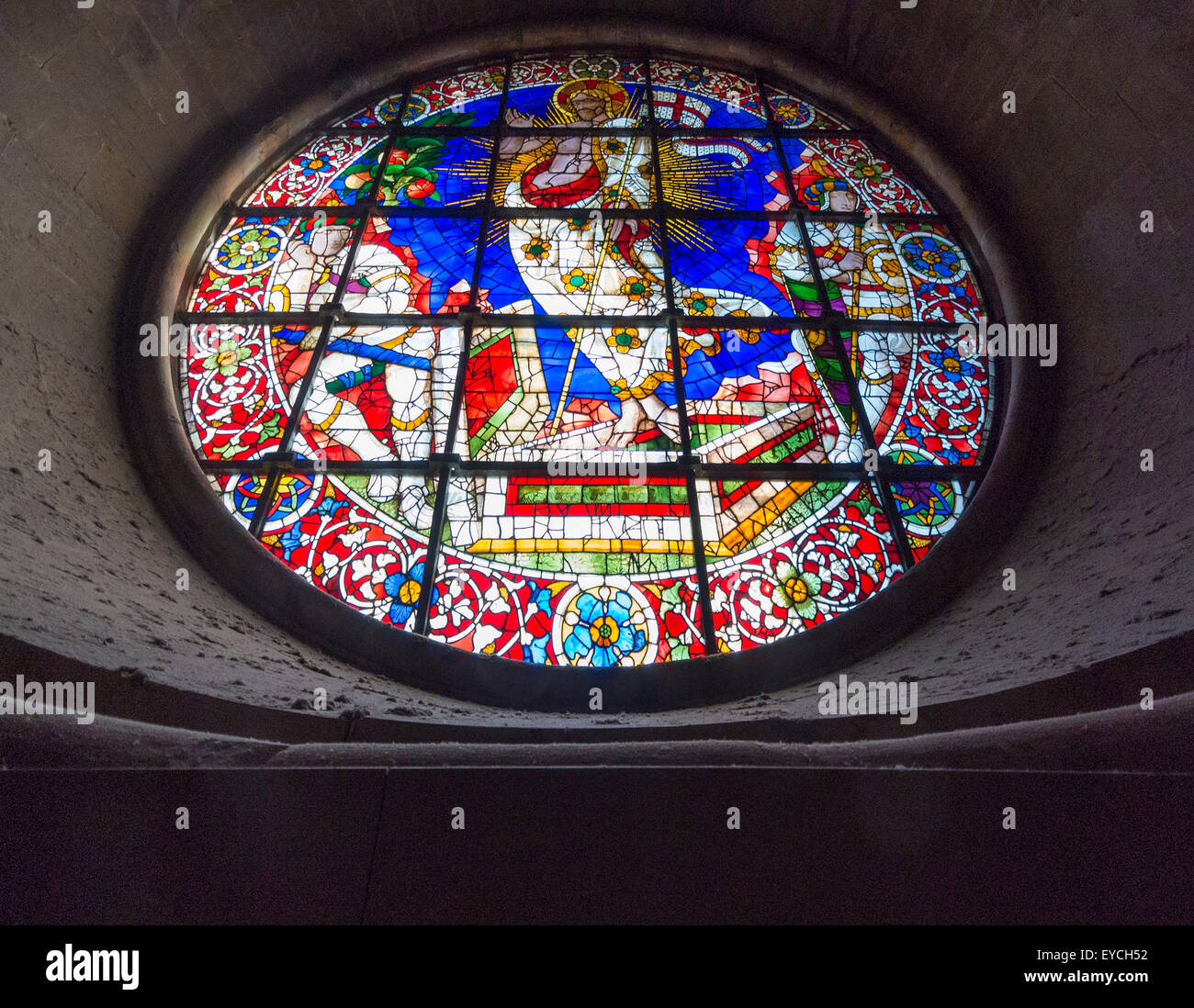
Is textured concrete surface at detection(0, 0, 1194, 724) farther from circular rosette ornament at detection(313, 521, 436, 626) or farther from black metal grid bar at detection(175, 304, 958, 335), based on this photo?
black metal grid bar at detection(175, 304, 958, 335)

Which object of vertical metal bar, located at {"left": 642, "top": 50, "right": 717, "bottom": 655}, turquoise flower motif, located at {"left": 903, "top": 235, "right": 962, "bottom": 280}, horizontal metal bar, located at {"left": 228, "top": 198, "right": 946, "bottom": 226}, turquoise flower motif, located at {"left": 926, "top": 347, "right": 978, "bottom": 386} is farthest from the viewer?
horizontal metal bar, located at {"left": 228, "top": 198, "right": 946, "bottom": 226}

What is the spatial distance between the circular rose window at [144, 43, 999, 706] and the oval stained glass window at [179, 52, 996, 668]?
0.01m

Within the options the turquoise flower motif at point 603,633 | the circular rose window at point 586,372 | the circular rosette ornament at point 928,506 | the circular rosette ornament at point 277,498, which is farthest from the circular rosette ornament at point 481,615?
the circular rosette ornament at point 928,506

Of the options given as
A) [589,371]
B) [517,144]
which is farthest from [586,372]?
[517,144]

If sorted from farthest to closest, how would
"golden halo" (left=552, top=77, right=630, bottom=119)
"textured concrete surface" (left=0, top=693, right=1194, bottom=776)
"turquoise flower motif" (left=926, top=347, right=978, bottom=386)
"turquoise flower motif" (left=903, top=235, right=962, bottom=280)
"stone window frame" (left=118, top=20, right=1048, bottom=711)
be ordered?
"golden halo" (left=552, top=77, right=630, bottom=119)
"turquoise flower motif" (left=903, top=235, right=962, bottom=280)
"turquoise flower motif" (left=926, top=347, right=978, bottom=386)
"stone window frame" (left=118, top=20, right=1048, bottom=711)
"textured concrete surface" (left=0, top=693, right=1194, bottom=776)

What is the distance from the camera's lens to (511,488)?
3.66 metres

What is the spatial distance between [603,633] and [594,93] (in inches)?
155

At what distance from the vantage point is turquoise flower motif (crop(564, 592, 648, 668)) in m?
3.20

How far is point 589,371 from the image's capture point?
408 centimetres

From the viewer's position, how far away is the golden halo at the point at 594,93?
5505 mm

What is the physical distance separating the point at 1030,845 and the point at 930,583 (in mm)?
1812

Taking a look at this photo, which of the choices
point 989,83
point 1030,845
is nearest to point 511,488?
point 1030,845

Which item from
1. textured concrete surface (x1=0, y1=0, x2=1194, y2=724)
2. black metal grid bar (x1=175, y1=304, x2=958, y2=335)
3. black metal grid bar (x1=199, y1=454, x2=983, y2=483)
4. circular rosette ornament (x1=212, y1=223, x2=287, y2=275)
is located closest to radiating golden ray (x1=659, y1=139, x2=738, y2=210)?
black metal grid bar (x1=175, y1=304, x2=958, y2=335)

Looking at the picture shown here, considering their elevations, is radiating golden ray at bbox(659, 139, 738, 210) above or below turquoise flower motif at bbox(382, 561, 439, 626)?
above
